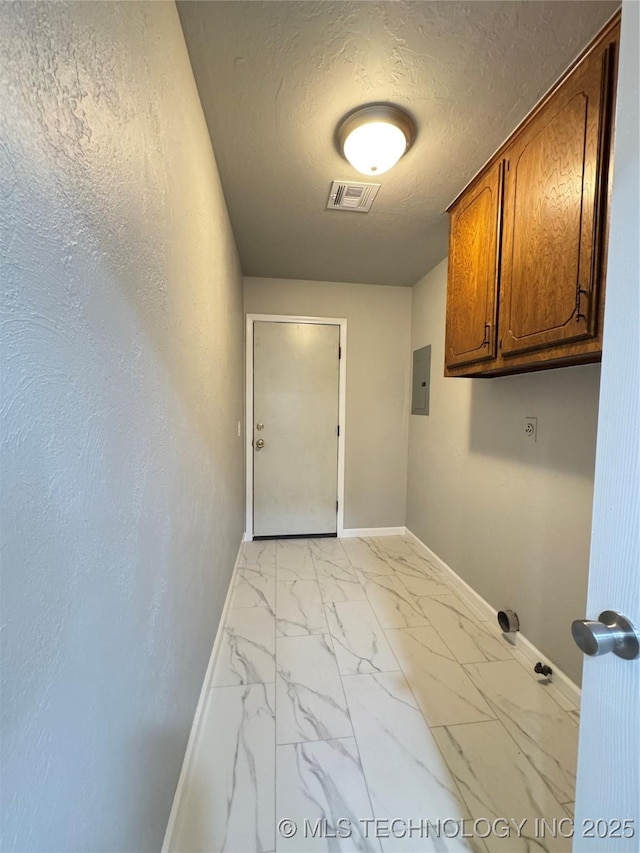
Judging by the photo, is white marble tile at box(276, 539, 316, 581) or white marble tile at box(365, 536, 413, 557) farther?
white marble tile at box(365, 536, 413, 557)

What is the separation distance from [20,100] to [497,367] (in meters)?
1.60

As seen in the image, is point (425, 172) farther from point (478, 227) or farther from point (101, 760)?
point (101, 760)

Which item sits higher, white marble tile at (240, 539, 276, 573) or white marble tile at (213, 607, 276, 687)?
white marble tile at (240, 539, 276, 573)

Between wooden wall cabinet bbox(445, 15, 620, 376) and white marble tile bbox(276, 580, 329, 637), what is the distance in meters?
1.63

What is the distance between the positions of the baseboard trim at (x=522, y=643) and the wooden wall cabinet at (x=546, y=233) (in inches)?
54.9

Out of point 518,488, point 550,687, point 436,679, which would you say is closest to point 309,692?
point 436,679

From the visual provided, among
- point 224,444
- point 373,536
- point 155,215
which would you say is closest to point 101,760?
point 155,215

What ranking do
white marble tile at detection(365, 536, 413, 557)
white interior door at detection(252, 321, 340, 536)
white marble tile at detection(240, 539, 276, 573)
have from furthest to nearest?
white interior door at detection(252, 321, 340, 536), white marble tile at detection(365, 536, 413, 557), white marble tile at detection(240, 539, 276, 573)

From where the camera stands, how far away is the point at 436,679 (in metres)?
1.51

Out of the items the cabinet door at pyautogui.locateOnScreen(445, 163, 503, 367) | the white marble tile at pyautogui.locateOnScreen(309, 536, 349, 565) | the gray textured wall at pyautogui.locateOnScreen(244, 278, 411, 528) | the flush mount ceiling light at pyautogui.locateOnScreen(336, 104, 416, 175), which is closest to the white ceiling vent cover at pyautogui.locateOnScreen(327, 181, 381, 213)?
the flush mount ceiling light at pyautogui.locateOnScreen(336, 104, 416, 175)

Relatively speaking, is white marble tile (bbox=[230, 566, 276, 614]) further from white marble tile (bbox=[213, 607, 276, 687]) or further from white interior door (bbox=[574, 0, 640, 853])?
white interior door (bbox=[574, 0, 640, 853])

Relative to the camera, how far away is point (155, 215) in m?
0.83

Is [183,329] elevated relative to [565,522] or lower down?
elevated

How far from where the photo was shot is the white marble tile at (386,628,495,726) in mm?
1349
